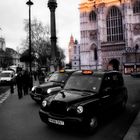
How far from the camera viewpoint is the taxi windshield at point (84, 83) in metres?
6.93

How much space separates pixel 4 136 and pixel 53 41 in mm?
9191

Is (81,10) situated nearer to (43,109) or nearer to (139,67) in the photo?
(139,67)

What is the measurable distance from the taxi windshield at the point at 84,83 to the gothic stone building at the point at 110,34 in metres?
51.4

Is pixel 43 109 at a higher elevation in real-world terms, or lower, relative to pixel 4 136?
higher

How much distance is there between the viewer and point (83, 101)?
6.20 meters

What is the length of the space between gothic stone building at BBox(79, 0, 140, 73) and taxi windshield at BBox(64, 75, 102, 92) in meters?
51.4

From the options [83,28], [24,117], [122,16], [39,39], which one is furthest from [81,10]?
[24,117]

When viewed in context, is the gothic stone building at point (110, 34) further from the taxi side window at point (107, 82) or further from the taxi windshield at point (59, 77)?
the taxi side window at point (107, 82)

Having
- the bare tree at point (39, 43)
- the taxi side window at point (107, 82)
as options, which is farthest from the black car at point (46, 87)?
the bare tree at point (39, 43)

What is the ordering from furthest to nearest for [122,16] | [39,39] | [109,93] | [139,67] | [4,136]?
[122,16] < [139,67] < [39,39] < [109,93] < [4,136]

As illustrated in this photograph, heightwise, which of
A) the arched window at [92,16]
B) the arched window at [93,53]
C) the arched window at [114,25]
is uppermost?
the arched window at [92,16]

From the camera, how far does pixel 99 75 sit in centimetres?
725

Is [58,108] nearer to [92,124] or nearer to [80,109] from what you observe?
[80,109]

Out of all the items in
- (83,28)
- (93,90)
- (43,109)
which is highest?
(83,28)
